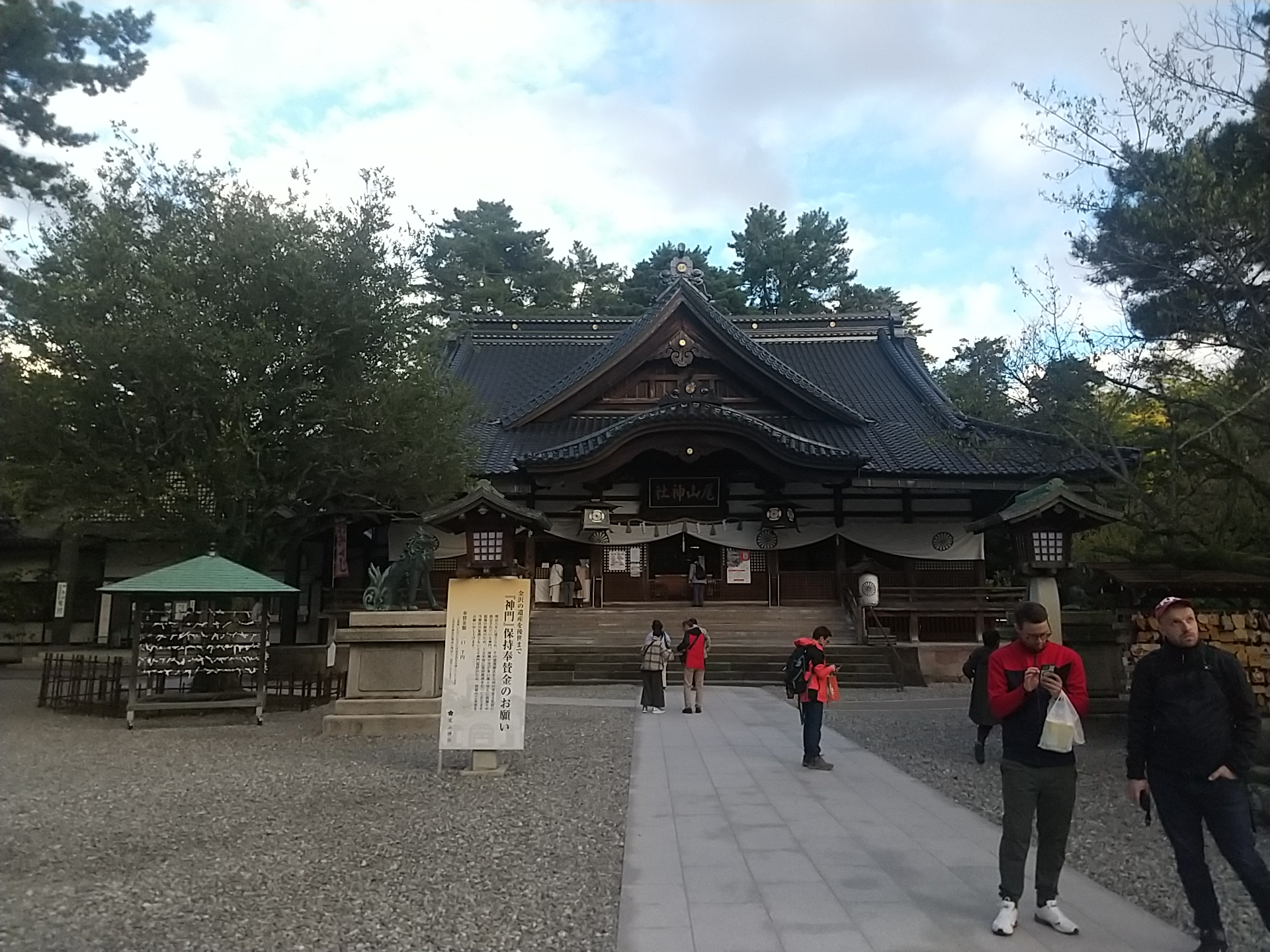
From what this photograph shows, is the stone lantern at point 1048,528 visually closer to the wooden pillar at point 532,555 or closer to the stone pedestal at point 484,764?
the stone pedestal at point 484,764

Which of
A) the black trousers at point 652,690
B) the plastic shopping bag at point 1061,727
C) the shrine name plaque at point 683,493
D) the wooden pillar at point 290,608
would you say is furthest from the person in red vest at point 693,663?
the wooden pillar at point 290,608

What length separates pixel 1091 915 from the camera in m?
4.45

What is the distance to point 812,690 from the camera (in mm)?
8547

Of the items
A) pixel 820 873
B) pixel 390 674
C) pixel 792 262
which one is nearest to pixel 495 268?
pixel 792 262

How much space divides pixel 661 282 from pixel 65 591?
2831cm

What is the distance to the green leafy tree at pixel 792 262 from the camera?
44.5 m

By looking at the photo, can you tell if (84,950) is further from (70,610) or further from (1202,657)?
(70,610)

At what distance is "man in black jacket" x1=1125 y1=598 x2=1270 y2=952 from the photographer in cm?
373

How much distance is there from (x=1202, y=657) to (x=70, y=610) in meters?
24.9

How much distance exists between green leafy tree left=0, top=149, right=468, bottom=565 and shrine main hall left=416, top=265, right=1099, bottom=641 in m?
4.39

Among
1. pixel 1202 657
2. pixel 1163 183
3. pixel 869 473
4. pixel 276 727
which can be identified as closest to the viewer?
pixel 1202 657

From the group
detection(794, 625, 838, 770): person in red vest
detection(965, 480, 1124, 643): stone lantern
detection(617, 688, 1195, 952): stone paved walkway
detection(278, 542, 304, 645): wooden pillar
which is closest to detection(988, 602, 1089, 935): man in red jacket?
detection(617, 688, 1195, 952): stone paved walkway

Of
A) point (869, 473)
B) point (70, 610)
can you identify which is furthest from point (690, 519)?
point (70, 610)

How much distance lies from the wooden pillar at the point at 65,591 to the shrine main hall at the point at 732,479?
8292 millimetres
